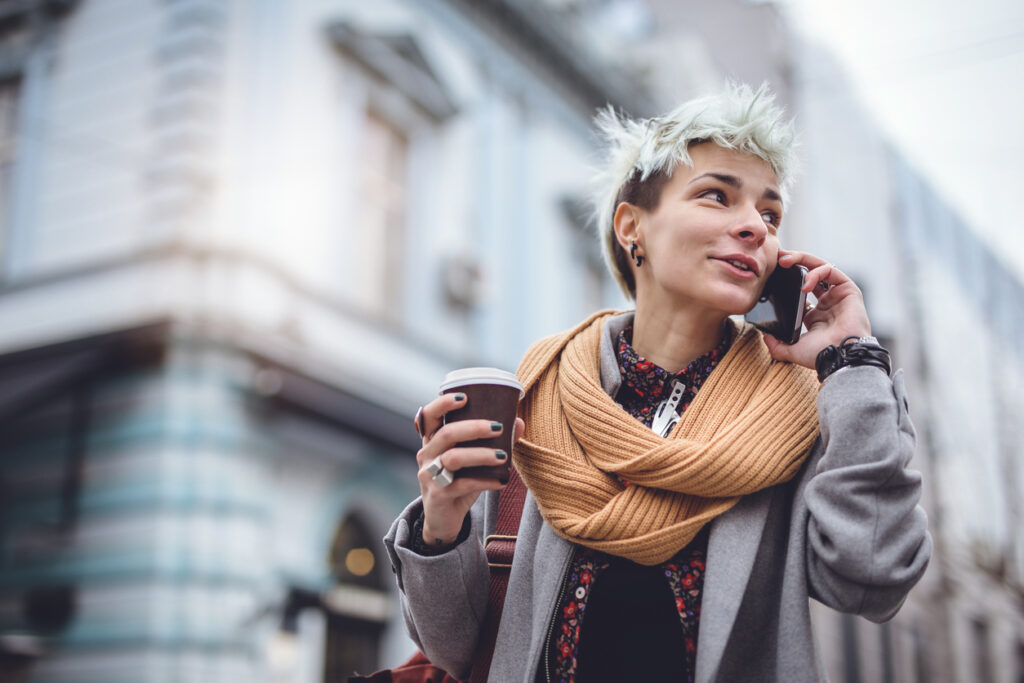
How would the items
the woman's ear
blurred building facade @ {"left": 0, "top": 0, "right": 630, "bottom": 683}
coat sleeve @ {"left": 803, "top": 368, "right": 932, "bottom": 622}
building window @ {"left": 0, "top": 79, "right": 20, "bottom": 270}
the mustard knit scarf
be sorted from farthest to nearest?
1. building window @ {"left": 0, "top": 79, "right": 20, "bottom": 270}
2. blurred building facade @ {"left": 0, "top": 0, "right": 630, "bottom": 683}
3. the woman's ear
4. the mustard knit scarf
5. coat sleeve @ {"left": 803, "top": 368, "right": 932, "bottom": 622}

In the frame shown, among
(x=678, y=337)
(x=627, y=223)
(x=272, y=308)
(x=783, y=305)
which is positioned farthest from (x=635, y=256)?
(x=272, y=308)

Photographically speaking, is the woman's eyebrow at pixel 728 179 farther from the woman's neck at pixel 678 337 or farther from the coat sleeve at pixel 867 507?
the coat sleeve at pixel 867 507

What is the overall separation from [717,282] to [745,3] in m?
14.6

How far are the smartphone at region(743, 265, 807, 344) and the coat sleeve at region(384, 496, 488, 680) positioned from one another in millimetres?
600

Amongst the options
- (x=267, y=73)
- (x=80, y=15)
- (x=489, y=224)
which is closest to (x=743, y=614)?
(x=267, y=73)

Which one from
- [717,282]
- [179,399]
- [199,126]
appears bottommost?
[717,282]

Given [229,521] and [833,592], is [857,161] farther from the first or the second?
[833,592]

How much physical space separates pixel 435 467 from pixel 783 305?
63 centimetres

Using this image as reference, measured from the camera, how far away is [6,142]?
908 centimetres

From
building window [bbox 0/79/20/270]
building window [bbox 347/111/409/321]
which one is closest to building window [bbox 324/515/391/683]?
building window [bbox 347/111/409/321]

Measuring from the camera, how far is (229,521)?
7.85 metres

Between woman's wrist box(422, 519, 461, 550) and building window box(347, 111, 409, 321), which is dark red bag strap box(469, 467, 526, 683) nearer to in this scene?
woman's wrist box(422, 519, 461, 550)

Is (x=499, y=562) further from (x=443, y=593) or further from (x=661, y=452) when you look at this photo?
(x=661, y=452)

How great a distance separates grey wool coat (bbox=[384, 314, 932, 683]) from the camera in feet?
4.58
